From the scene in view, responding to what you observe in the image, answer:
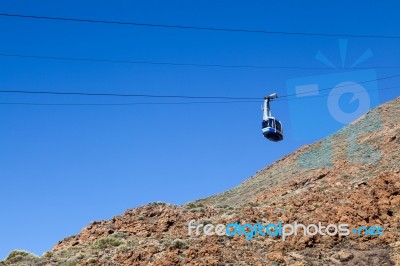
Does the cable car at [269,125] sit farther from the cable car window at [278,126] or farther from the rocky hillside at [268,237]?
the rocky hillside at [268,237]

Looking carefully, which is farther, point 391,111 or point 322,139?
point 322,139

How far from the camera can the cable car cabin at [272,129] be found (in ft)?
105

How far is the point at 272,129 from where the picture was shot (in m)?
31.9

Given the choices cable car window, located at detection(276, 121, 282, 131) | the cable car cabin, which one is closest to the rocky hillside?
the cable car cabin

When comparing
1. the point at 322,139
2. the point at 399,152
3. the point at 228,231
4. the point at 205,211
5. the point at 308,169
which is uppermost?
the point at 322,139

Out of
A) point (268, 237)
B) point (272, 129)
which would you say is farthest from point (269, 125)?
point (268, 237)

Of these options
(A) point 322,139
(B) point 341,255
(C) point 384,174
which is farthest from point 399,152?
(A) point 322,139

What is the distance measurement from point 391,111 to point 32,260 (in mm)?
45476

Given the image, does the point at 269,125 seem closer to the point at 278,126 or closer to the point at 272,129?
the point at 272,129

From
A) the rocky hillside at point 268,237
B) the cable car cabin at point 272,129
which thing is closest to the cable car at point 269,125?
the cable car cabin at point 272,129

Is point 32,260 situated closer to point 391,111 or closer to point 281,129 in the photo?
point 281,129

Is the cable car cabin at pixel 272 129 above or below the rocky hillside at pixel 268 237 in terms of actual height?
above

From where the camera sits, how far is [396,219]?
23.2 metres

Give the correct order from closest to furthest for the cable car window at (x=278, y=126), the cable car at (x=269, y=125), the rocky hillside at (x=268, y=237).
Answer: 1. the rocky hillside at (x=268, y=237)
2. the cable car at (x=269, y=125)
3. the cable car window at (x=278, y=126)
